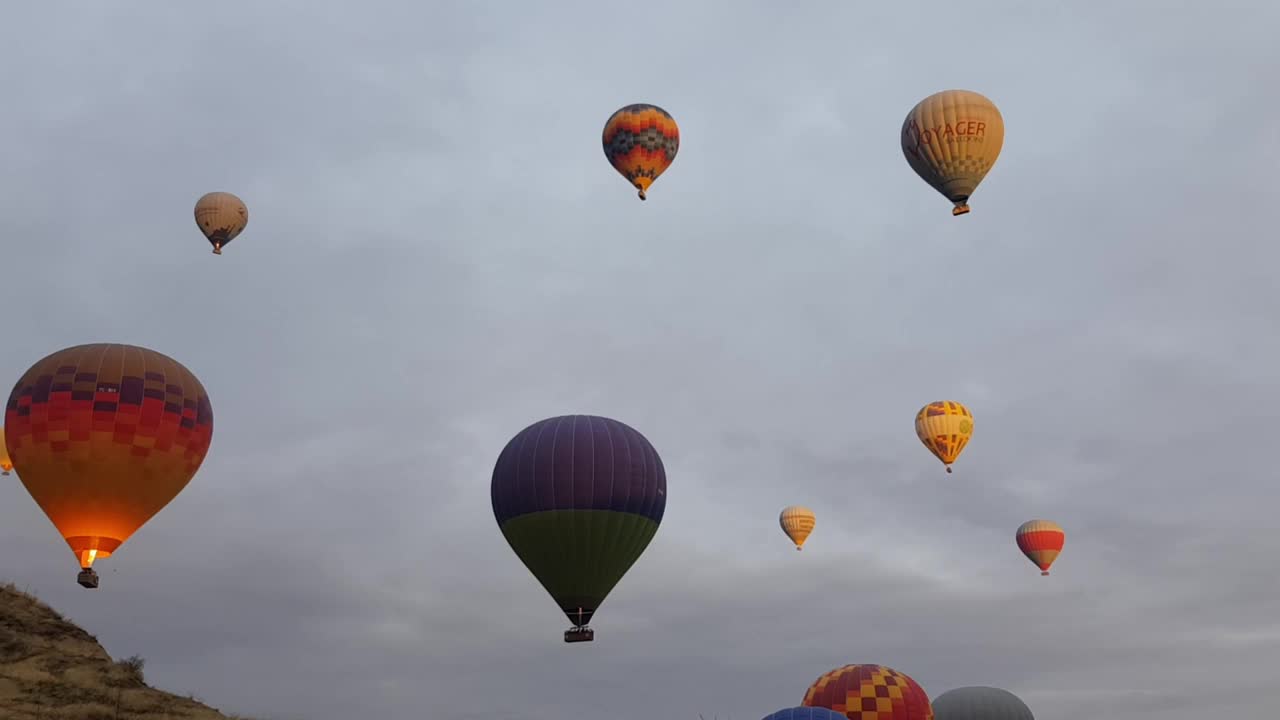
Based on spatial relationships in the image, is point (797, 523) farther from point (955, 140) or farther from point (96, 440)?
point (96, 440)

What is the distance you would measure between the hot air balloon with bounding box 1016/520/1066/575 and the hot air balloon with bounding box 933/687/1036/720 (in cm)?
1135

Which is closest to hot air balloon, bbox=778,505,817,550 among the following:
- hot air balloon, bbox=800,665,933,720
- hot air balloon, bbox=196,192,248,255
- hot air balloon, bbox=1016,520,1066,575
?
hot air balloon, bbox=1016,520,1066,575

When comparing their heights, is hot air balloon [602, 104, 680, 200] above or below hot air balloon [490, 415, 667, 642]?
above

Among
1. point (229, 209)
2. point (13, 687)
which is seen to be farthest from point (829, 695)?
point (229, 209)

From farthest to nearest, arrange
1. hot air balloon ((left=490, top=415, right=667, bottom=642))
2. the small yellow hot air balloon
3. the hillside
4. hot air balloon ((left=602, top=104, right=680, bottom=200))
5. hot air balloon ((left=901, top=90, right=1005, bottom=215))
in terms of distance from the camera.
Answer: the small yellow hot air balloon < hot air balloon ((left=602, top=104, right=680, bottom=200)) < hot air balloon ((left=901, top=90, right=1005, bottom=215)) < hot air balloon ((left=490, top=415, right=667, bottom=642)) < the hillside

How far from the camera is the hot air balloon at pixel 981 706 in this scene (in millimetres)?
66438

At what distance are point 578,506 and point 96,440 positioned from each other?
1478 cm

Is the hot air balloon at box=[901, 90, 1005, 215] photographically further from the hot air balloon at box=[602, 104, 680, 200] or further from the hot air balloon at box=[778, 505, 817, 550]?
the hot air balloon at box=[778, 505, 817, 550]

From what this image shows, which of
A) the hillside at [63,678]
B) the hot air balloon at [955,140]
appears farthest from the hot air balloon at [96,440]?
the hot air balloon at [955,140]

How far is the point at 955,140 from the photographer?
176 ft

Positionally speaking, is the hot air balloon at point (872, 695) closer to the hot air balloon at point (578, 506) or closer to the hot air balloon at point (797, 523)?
the hot air balloon at point (578, 506)

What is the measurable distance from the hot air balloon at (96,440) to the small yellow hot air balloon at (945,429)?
1598 inches

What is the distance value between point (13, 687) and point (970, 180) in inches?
1567

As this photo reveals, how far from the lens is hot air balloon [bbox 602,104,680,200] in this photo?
5853cm
